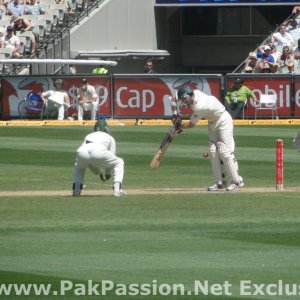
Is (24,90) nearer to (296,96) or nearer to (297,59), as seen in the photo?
(296,96)

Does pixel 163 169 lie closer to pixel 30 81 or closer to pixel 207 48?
pixel 30 81

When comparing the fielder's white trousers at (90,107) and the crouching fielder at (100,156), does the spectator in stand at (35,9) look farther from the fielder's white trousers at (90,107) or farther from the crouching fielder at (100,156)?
the crouching fielder at (100,156)

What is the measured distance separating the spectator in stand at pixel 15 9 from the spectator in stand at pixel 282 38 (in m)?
9.98

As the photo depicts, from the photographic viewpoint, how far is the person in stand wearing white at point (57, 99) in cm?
4053

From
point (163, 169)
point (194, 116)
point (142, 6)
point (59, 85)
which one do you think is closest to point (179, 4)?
point (142, 6)

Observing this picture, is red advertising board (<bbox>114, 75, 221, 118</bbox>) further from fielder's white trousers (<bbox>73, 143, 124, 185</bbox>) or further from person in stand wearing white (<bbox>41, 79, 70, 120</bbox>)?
fielder's white trousers (<bbox>73, 143, 124, 185</bbox>)

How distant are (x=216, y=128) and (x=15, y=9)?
101 feet

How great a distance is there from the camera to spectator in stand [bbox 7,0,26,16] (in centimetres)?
5038

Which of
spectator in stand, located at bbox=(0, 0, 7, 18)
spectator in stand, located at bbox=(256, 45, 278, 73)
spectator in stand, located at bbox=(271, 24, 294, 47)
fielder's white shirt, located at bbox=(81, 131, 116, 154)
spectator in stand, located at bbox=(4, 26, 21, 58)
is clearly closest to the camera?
fielder's white shirt, located at bbox=(81, 131, 116, 154)

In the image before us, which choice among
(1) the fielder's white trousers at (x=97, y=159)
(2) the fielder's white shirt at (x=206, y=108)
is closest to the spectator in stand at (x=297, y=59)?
(2) the fielder's white shirt at (x=206, y=108)

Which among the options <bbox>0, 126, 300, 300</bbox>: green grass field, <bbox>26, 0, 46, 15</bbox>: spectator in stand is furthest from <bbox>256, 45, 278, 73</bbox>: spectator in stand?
<bbox>0, 126, 300, 300</bbox>: green grass field

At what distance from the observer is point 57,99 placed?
4053cm

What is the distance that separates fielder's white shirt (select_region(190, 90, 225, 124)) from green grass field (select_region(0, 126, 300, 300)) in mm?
1254

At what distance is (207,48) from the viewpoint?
55.3 m
